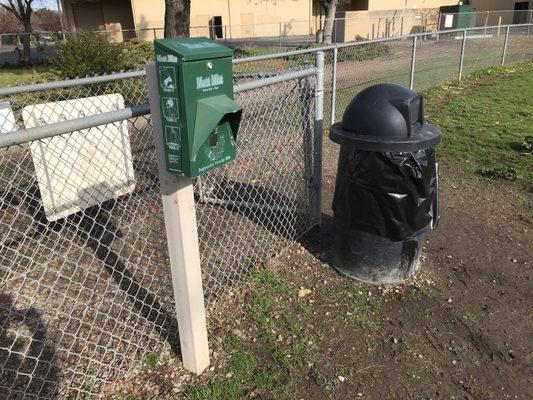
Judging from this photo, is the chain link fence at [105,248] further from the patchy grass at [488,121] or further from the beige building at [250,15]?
the beige building at [250,15]

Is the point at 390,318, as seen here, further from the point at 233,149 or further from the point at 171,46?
the point at 171,46

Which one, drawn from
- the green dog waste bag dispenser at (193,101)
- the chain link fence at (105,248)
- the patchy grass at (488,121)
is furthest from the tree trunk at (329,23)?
the green dog waste bag dispenser at (193,101)

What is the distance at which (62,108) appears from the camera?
4.26 m

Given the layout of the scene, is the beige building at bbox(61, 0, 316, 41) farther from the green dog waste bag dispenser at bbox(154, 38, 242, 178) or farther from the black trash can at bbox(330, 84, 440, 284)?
the green dog waste bag dispenser at bbox(154, 38, 242, 178)

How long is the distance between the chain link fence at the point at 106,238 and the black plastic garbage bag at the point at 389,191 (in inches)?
33.4

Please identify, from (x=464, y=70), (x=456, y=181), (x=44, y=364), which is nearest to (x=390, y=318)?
(x=44, y=364)

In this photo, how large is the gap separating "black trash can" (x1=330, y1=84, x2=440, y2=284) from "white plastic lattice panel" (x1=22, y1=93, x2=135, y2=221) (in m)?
2.12

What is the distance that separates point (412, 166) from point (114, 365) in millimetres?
2209

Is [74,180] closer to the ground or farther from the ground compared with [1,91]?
closer to the ground

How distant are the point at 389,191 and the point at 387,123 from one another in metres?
0.44

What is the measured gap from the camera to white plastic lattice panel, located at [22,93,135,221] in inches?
161

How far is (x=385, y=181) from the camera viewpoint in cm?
297

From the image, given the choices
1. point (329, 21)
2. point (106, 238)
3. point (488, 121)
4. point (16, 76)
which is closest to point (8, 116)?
point (106, 238)

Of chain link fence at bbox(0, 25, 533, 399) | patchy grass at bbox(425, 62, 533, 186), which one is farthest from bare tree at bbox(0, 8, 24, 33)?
chain link fence at bbox(0, 25, 533, 399)
